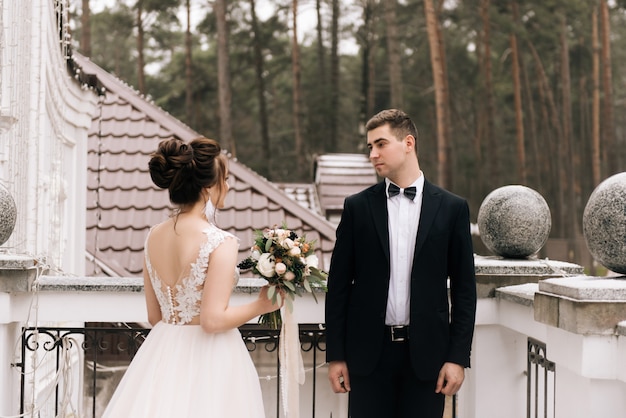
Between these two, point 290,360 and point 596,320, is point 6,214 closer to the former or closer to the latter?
point 290,360

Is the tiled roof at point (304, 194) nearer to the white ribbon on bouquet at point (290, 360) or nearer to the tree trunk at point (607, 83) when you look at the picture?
the tree trunk at point (607, 83)

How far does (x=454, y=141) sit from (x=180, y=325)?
133 feet

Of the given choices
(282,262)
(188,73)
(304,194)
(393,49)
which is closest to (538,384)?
(282,262)

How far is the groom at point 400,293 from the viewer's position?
3430mm

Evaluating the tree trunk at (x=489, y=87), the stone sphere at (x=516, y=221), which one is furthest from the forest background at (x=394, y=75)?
the stone sphere at (x=516, y=221)

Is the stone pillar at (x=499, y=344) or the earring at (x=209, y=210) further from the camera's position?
the stone pillar at (x=499, y=344)

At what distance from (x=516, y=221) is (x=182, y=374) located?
2.32m

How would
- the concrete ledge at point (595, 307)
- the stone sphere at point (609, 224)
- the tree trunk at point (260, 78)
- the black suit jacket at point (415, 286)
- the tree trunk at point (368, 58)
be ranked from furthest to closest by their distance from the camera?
the tree trunk at point (368, 58)
the tree trunk at point (260, 78)
the black suit jacket at point (415, 286)
the stone sphere at point (609, 224)
the concrete ledge at point (595, 307)

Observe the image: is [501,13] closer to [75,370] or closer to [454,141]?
[454,141]

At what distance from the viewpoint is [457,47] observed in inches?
1459

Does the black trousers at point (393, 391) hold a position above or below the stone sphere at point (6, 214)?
below

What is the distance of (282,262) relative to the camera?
3355mm

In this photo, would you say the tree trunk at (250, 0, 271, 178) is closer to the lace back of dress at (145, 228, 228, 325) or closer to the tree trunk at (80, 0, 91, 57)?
the tree trunk at (80, 0, 91, 57)

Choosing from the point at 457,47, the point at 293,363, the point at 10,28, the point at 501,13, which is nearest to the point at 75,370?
the point at 10,28
